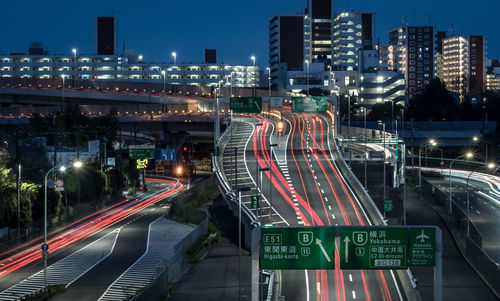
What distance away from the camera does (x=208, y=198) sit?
74.0m

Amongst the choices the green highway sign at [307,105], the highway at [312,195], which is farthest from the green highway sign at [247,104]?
the green highway sign at [307,105]

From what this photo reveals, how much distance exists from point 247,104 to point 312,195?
11.5 meters

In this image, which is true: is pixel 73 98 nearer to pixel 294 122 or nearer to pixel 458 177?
pixel 294 122

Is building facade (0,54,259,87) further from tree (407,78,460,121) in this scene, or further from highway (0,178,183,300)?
highway (0,178,183,300)

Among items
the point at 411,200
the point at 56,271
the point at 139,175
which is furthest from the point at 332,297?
the point at 139,175

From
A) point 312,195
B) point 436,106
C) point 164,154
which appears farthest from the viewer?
point 436,106

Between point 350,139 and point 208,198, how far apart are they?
22892 mm

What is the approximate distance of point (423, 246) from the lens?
79.2 ft

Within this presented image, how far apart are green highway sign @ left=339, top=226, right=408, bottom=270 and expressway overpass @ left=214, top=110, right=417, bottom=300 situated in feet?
27.8

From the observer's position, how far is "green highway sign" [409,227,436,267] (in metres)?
24.0

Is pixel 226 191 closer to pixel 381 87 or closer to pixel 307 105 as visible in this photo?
pixel 307 105

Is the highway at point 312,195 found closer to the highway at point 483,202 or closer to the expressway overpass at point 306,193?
the expressway overpass at point 306,193

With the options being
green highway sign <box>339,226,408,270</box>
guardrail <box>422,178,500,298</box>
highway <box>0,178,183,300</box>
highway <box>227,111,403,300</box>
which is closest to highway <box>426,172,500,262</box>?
guardrail <box>422,178,500,298</box>

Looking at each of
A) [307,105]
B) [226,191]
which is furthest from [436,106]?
[226,191]
